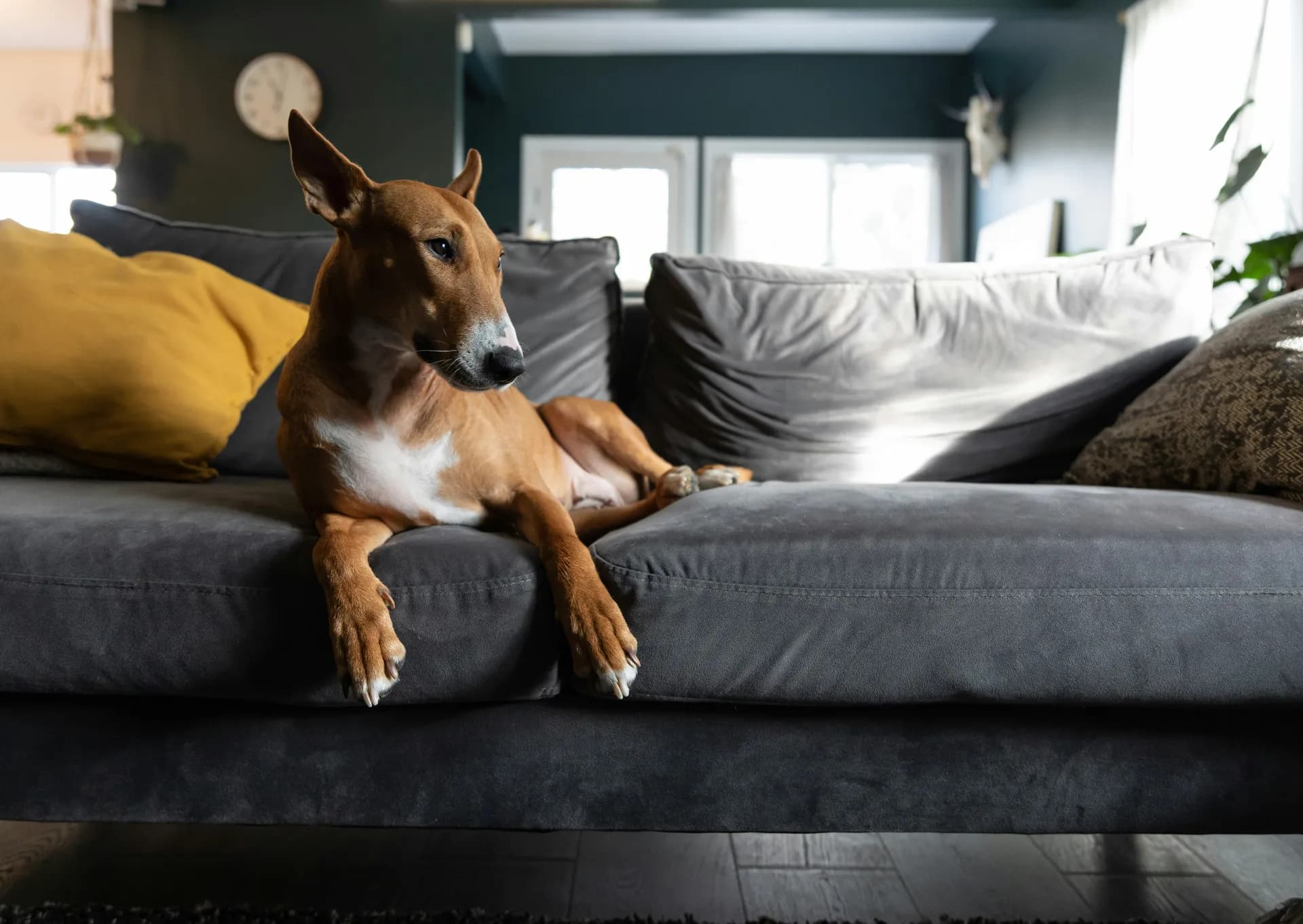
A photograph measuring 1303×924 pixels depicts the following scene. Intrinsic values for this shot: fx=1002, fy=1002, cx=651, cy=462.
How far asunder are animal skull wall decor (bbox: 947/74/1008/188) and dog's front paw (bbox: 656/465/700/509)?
5689mm

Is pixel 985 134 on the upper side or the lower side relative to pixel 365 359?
upper

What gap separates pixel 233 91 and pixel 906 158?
4.77m

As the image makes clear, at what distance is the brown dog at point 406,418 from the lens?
1.18m

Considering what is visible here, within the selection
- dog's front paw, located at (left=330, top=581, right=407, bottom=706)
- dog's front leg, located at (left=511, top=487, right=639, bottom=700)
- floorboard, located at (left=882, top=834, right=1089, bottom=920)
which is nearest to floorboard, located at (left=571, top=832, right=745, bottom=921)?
floorboard, located at (left=882, top=834, right=1089, bottom=920)

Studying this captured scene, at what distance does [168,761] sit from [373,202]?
78cm

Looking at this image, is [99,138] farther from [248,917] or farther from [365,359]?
[248,917]

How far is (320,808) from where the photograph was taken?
1.28 meters

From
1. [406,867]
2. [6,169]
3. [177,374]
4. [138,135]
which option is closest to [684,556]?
[406,867]

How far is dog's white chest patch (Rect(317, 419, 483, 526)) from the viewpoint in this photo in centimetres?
144

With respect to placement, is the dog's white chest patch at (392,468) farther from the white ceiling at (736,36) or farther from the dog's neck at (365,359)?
the white ceiling at (736,36)

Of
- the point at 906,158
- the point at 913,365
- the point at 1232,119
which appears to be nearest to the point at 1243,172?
the point at 1232,119

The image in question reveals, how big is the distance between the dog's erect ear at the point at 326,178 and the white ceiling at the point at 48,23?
688 cm

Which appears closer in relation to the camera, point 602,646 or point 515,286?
point 602,646

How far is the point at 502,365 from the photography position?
125 centimetres
